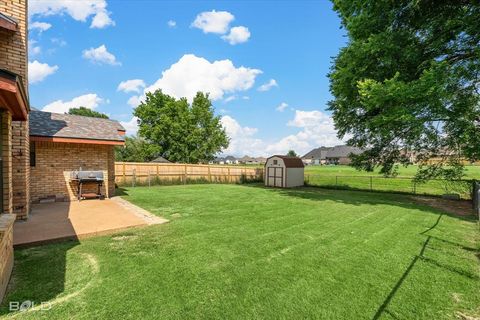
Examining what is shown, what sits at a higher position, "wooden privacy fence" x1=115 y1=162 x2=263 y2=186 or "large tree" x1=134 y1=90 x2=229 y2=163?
"large tree" x1=134 y1=90 x2=229 y2=163

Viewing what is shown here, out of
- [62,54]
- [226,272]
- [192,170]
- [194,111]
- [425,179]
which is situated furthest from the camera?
[194,111]

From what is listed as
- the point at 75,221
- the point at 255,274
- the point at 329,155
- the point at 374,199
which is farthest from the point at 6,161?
the point at 329,155

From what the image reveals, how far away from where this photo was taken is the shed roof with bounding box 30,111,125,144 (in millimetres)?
8000

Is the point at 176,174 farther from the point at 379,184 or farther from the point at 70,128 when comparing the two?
the point at 379,184

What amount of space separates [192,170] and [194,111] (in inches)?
625

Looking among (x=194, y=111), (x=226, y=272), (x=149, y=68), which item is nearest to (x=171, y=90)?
(x=194, y=111)

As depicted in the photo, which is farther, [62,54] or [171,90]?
[171,90]

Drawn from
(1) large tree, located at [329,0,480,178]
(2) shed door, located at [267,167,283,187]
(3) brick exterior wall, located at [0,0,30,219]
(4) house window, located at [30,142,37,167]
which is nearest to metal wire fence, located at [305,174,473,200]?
(2) shed door, located at [267,167,283,187]

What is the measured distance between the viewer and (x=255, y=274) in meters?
3.22

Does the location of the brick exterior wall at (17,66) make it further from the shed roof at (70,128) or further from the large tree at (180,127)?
the large tree at (180,127)

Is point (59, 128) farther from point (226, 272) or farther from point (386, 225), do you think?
point (386, 225)

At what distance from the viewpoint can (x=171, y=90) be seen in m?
31.9

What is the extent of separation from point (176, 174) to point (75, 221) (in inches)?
442

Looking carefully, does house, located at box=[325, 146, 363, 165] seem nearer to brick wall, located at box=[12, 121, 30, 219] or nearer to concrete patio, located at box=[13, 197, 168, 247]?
concrete patio, located at box=[13, 197, 168, 247]
